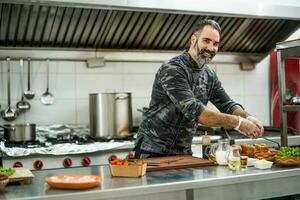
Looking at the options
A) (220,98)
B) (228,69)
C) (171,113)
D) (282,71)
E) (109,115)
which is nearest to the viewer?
(171,113)

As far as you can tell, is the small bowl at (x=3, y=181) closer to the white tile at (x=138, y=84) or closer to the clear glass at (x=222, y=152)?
the clear glass at (x=222, y=152)

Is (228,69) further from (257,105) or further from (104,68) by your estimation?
(104,68)

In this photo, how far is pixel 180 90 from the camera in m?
2.25

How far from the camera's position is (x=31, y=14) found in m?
3.30

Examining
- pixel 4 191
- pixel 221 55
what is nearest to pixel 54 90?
pixel 221 55

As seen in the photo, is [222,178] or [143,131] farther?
[143,131]

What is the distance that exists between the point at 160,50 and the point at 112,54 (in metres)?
0.50

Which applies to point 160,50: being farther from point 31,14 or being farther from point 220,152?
point 220,152

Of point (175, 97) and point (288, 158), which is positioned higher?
point (175, 97)

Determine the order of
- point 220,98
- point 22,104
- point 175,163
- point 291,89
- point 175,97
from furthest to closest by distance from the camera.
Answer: point 291,89, point 22,104, point 220,98, point 175,97, point 175,163

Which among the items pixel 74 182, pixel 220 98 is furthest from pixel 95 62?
pixel 74 182

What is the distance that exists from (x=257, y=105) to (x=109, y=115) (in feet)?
6.44

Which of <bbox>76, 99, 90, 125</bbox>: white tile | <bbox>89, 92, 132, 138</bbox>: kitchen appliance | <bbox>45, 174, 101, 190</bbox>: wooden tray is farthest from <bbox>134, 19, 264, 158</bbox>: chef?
<bbox>76, 99, 90, 125</bbox>: white tile

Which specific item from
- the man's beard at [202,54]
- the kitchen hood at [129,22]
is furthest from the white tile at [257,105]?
the man's beard at [202,54]
